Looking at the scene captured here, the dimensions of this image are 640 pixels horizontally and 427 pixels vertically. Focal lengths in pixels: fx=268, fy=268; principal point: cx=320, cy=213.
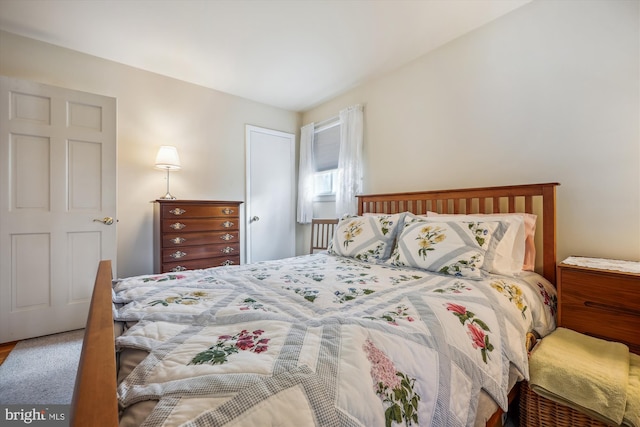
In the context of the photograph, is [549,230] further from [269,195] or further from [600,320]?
[269,195]

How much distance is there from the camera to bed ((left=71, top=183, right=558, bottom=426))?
20.4 inches

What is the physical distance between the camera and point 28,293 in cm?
221

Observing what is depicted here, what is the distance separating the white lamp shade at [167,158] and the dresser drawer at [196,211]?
0.46 m

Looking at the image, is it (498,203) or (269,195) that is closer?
(498,203)

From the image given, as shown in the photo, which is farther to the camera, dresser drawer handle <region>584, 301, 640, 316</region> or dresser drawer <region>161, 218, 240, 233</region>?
dresser drawer <region>161, 218, 240, 233</region>

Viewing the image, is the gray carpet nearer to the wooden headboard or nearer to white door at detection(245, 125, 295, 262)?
white door at detection(245, 125, 295, 262)

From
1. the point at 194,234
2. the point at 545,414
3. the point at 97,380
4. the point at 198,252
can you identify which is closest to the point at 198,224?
the point at 194,234

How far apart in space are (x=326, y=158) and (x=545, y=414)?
3020 millimetres

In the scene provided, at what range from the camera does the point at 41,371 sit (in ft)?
5.81

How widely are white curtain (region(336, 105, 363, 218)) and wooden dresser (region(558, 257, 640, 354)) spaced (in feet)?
6.30

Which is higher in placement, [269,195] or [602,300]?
[269,195]

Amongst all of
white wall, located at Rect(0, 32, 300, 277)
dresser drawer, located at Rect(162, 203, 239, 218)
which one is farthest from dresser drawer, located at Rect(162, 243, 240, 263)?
white wall, located at Rect(0, 32, 300, 277)

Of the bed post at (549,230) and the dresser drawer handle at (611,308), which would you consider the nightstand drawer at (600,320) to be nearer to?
the dresser drawer handle at (611,308)

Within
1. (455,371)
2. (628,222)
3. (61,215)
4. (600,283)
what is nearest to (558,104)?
(628,222)
